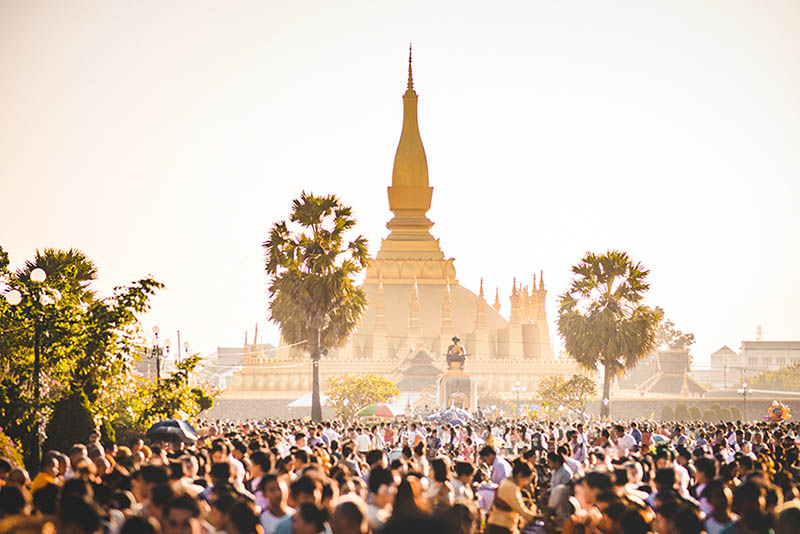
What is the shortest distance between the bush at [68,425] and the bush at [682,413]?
179 ft

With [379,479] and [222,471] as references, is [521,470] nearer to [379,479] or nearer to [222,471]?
[379,479]

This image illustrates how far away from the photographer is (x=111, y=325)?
2580 centimetres

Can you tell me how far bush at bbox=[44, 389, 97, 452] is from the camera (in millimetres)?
23312

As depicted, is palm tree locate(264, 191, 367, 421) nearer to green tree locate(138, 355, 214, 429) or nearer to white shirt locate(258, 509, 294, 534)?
green tree locate(138, 355, 214, 429)

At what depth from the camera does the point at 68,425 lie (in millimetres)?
23359

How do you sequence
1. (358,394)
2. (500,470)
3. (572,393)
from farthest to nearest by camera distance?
1. (572,393)
2. (358,394)
3. (500,470)

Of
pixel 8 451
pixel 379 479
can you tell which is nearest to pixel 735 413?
pixel 8 451

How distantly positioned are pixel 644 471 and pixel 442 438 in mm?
15581

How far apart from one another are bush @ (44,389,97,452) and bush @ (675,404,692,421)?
54.6m

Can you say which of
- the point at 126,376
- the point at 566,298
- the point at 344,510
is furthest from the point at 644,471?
the point at 566,298

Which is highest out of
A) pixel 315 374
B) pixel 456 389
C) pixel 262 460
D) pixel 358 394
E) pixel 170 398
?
pixel 315 374

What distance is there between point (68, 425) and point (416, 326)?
63.0m

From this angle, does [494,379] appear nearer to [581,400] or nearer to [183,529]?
[581,400]

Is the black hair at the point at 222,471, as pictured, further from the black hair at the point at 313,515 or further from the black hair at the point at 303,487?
the black hair at the point at 313,515
